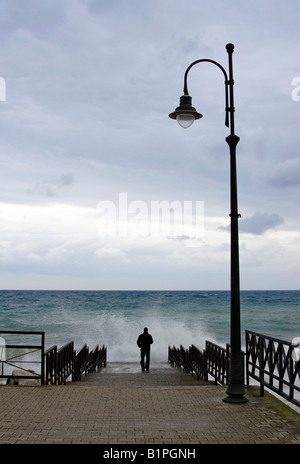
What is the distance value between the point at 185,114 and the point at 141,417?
17.2 ft

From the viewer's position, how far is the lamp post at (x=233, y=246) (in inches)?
359

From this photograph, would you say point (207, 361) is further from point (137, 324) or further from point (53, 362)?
point (137, 324)

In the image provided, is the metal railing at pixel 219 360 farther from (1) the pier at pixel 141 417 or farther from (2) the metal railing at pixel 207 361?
(1) the pier at pixel 141 417

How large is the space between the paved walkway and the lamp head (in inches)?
196

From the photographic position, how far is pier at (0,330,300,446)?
6.62 m

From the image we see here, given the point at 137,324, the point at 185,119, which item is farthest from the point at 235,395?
the point at 137,324

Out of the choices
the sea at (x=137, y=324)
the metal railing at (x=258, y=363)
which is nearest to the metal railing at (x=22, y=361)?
the metal railing at (x=258, y=363)

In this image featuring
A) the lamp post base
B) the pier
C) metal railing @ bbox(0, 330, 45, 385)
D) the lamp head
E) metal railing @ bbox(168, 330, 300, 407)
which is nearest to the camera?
the pier

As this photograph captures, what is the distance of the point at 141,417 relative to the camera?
25.6ft

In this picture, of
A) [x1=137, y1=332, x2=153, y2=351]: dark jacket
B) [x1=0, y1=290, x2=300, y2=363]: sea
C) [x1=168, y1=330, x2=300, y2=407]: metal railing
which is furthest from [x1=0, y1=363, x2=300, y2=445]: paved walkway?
[x1=0, y1=290, x2=300, y2=363]: sea

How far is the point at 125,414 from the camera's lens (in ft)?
26.2

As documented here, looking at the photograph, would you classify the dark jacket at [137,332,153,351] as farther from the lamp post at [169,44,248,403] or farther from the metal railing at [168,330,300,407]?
the lamp post at [169,44,248,403]

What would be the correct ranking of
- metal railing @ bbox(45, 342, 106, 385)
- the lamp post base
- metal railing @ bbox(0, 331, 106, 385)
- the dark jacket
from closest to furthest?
the lamp post base
metal railing @ bbox(0, 331, 106, 385)
metal railing @ bbox(45, 342, 106, 385)
the dark jacket
